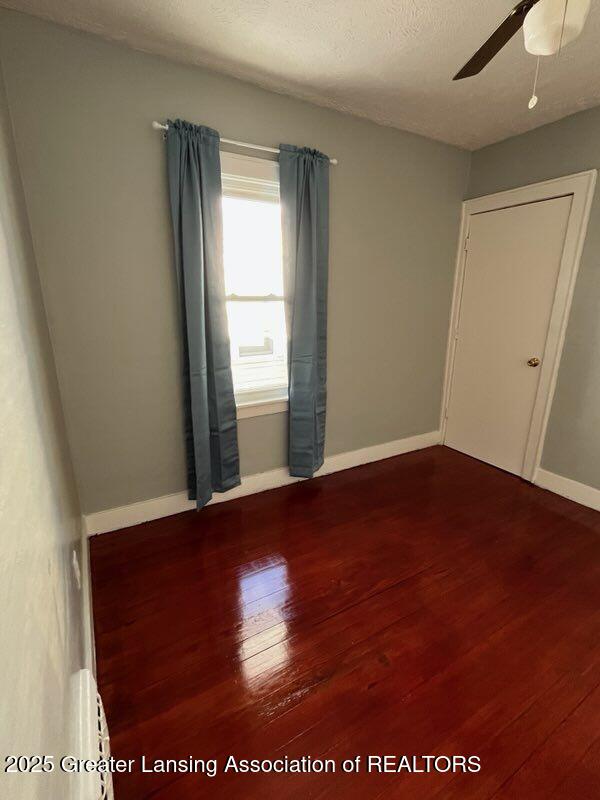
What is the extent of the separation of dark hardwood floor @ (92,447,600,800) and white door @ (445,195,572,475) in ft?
2.68

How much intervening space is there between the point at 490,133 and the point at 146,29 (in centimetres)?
238

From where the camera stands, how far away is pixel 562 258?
254 centimetres

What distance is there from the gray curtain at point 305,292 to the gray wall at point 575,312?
5.10ft

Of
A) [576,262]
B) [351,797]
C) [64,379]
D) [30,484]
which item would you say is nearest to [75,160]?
[64,379]

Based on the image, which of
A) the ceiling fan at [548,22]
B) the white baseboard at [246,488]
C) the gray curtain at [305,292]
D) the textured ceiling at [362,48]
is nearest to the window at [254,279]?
the gray curtain at [305,292]

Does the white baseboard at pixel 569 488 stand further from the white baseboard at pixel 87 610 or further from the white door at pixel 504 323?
the white baseboard at pixel 87 610

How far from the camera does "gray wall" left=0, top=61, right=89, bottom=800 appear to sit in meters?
0.48

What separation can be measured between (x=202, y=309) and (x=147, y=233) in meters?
0.49

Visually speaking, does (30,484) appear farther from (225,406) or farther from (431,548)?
(431,548)

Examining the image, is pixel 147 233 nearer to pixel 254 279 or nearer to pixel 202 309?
pixel 202 309

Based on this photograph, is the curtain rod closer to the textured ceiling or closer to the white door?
the textured ceiling

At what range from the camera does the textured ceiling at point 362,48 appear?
1.55 metres

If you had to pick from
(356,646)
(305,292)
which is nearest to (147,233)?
(305,292)

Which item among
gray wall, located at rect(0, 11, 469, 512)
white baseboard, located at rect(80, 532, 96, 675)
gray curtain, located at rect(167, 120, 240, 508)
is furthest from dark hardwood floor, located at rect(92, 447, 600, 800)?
gray wall, located at rect(0, 11, 469, 512)
